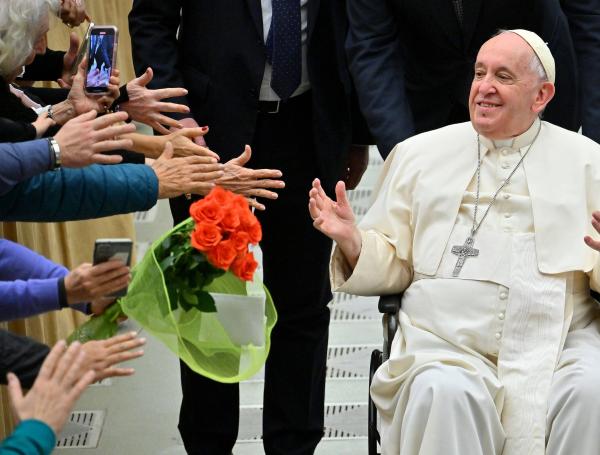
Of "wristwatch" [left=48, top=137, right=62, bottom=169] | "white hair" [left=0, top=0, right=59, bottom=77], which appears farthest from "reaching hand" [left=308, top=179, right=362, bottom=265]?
"white hair" [left=0, top=0, right=59, bottom=77]

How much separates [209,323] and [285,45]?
47.9 inches

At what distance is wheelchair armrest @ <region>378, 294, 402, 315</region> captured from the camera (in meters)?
3.94

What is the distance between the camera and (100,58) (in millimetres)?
4012

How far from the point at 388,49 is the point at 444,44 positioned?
19cm

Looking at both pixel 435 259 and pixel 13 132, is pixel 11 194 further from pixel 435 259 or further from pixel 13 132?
pixel 435 259

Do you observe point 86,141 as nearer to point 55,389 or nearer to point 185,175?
point 185,175

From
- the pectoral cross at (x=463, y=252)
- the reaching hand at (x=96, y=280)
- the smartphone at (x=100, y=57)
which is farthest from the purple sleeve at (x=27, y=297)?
the pectoral cross at (x=463, y=252)

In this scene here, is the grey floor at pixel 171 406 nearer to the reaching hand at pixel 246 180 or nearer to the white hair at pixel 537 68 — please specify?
the reaching hand at pixel 246 180

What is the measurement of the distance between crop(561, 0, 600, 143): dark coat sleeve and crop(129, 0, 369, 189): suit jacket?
2.64 feet

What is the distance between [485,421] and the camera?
362 centimetres

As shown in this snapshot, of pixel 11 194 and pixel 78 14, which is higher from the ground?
pixel 78 14

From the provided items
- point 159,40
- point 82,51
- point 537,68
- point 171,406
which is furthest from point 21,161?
point 171,406

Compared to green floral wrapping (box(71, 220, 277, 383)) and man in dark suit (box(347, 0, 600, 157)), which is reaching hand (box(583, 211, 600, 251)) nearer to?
man in dark suit (box(347, 0, 600, 157))

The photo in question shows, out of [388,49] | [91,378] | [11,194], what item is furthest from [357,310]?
[91,378]
